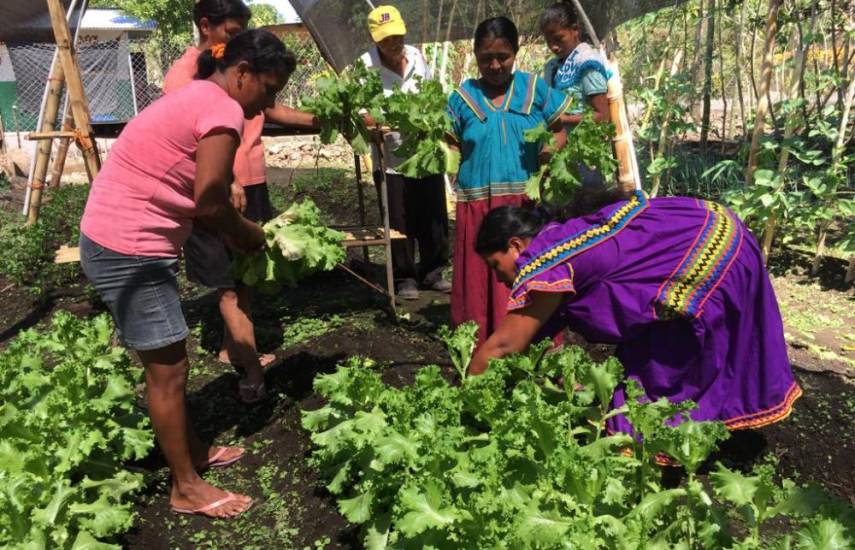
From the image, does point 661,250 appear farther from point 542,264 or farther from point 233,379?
point 233,379

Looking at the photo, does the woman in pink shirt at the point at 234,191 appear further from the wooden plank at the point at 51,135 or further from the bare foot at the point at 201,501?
the wooden plank at the point at 51,135

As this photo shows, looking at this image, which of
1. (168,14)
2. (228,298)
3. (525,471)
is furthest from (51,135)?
(168,14)

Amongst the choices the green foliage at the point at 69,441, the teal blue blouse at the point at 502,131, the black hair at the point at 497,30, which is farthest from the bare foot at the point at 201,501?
the black hair at the point at 497,30

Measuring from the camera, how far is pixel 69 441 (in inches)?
107

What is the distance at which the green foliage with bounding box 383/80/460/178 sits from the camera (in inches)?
153

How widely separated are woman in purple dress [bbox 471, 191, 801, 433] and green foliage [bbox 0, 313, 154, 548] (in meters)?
1.58

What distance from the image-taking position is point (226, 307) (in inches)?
147

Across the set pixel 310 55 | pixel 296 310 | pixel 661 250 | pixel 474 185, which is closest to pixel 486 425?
pixel 661 250

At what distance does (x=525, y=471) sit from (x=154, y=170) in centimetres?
171

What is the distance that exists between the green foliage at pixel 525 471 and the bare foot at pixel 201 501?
424 millimetres

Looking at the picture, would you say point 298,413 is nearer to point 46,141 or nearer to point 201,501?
point 201,501

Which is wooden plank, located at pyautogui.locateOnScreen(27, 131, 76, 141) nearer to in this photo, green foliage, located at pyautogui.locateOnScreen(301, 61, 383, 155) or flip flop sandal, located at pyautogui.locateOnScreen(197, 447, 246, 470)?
green foliage, located at pyautogui.locateOnScreen(301, 61, 383, 155)

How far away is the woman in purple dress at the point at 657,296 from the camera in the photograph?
8.46ft

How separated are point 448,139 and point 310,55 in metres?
13.9
